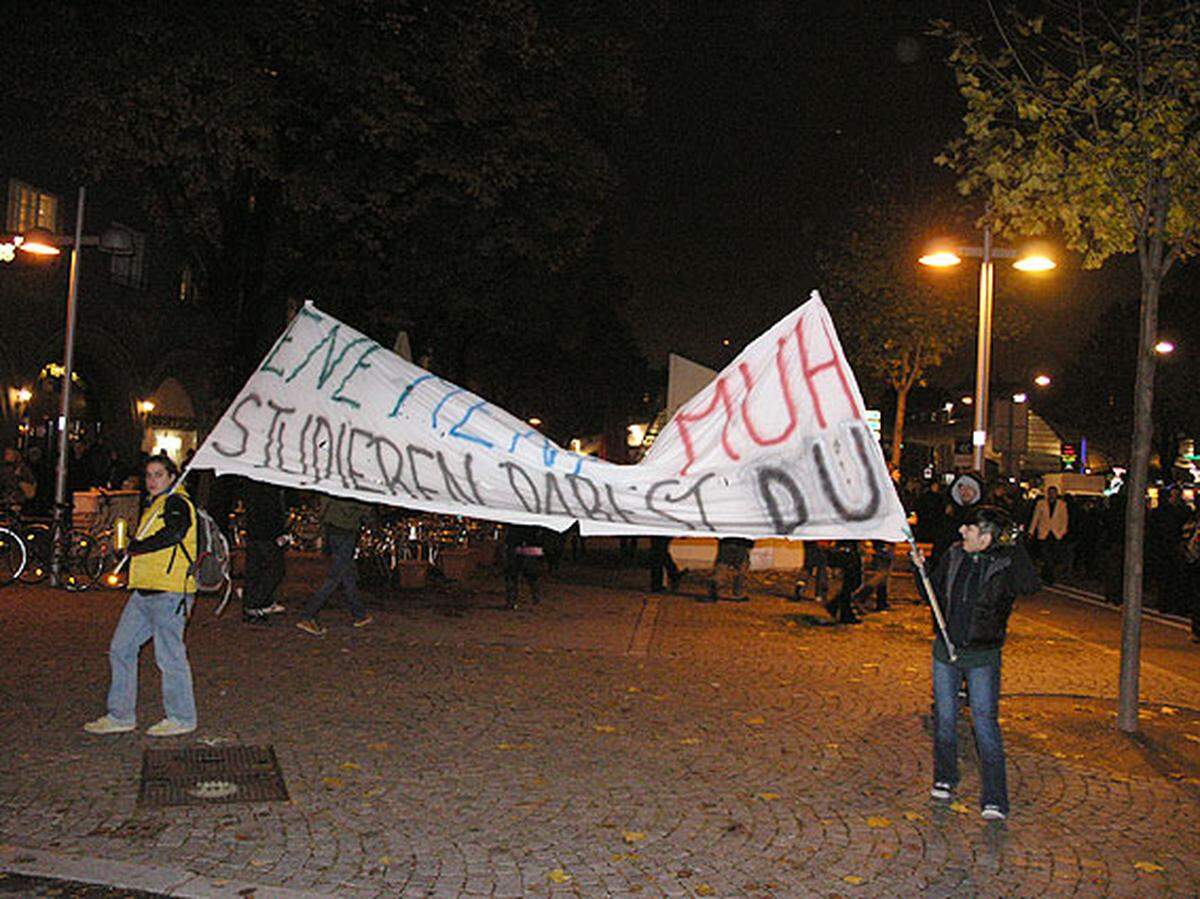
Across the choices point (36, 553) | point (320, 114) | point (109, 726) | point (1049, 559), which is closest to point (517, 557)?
point (36, 553)

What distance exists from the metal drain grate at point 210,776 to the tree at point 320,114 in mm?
9460

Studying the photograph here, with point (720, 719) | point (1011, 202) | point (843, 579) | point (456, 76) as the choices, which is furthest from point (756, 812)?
point (456, 76)

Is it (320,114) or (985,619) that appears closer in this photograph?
(985,619)

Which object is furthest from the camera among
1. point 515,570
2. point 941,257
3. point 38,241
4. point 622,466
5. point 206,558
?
point 941,257

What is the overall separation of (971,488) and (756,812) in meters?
3.54

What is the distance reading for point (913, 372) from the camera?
138ft

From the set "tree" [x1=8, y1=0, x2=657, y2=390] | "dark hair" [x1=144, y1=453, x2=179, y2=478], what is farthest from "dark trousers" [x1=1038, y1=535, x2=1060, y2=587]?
"dark hair" [x1=144, y1=453, x2=179, y2=478]

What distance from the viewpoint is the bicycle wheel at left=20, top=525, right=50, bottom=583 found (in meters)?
15.8

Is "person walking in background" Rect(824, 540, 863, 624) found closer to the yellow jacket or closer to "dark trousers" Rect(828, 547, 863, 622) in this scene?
"dark trousers" Rect(828, 547, 863, 622)

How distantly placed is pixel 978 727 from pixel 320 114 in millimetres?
13328

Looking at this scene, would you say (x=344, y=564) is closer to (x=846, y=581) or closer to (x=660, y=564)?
(x=846, y=581)

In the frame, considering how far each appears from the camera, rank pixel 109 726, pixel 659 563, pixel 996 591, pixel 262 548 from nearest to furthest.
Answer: pixel 996 591 → pixel 109 726 → pixel 262 548 → pixel 659 563

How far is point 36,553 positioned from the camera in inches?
623

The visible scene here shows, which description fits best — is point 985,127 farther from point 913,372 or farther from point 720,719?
point 913,372
